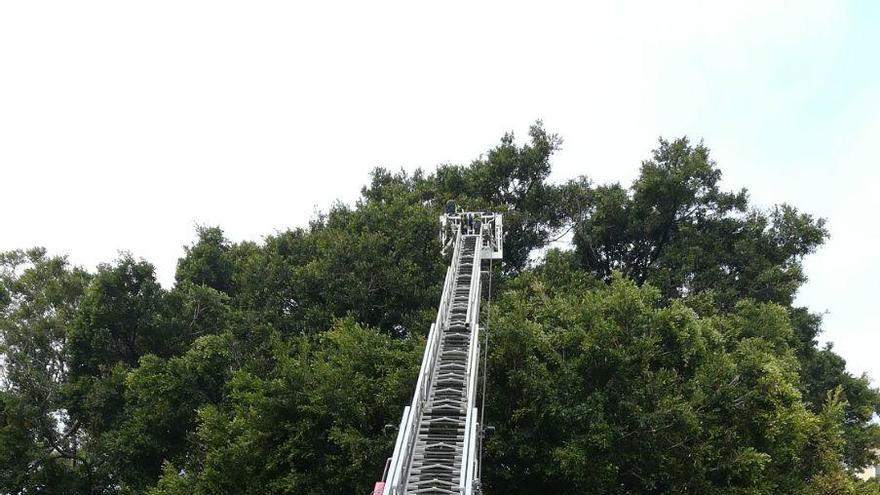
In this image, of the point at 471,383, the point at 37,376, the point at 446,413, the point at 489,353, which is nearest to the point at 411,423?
the point at 446,413

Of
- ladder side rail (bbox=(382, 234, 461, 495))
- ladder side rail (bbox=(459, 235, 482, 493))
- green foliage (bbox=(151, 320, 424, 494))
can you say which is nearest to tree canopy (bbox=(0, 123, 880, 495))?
green foliage (bbox=(151, 320, 424, 494))

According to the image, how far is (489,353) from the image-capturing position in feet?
43.5

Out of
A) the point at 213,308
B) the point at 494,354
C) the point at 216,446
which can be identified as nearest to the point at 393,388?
the point at 494,354

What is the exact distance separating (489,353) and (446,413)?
3.74 meters

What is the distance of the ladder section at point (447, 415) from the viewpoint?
824 cm

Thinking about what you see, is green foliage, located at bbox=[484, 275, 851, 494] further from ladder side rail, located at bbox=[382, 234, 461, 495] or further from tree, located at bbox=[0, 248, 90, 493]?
tree, located at bbox=[0, 248, 90, 493]

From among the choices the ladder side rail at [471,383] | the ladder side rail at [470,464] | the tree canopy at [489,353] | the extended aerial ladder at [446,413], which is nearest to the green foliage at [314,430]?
the tree canopy at [489,353]

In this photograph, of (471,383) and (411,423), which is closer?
(411,423)

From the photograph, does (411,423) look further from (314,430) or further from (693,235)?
(693,235)

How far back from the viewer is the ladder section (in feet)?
27.0

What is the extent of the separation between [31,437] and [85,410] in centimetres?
153

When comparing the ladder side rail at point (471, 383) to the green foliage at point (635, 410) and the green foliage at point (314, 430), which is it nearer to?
→ the green foliage at point (635, 410)

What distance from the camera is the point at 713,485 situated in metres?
12.9

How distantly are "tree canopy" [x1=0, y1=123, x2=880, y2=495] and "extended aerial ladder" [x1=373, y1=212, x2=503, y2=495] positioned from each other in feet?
4.76
